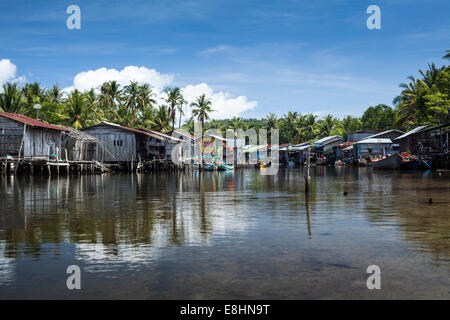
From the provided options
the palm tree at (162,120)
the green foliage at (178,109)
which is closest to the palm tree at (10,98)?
the green foliage at (178,109)

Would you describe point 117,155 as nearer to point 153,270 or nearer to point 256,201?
point 256,201

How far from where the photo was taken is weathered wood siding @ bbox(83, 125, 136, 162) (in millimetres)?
45125

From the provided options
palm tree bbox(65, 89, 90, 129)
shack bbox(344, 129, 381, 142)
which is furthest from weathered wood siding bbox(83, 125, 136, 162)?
shack bbox(344, 129, 381, 142)

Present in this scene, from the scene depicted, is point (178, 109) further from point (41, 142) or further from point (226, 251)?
point (226, 251)

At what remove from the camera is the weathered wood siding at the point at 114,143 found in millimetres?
45125

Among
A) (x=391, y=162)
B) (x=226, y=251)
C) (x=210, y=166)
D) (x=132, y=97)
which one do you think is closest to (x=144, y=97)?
(x=132, y=97)

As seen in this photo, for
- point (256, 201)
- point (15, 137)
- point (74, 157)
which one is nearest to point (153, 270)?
point (256, 201)

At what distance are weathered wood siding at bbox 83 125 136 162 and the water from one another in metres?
31.9

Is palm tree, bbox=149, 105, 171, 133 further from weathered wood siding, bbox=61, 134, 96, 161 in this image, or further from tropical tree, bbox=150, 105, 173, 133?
weathered wood siding, bbox=61, 134, 96, 161

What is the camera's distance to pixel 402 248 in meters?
7.88

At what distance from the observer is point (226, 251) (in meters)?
7.79

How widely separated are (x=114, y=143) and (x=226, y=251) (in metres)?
40.0

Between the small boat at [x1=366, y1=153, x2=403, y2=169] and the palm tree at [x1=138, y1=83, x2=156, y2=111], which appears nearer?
the small boat at [x1=366, y1=153, x2=403, y2=169]

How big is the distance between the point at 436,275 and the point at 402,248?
1.74 meters
